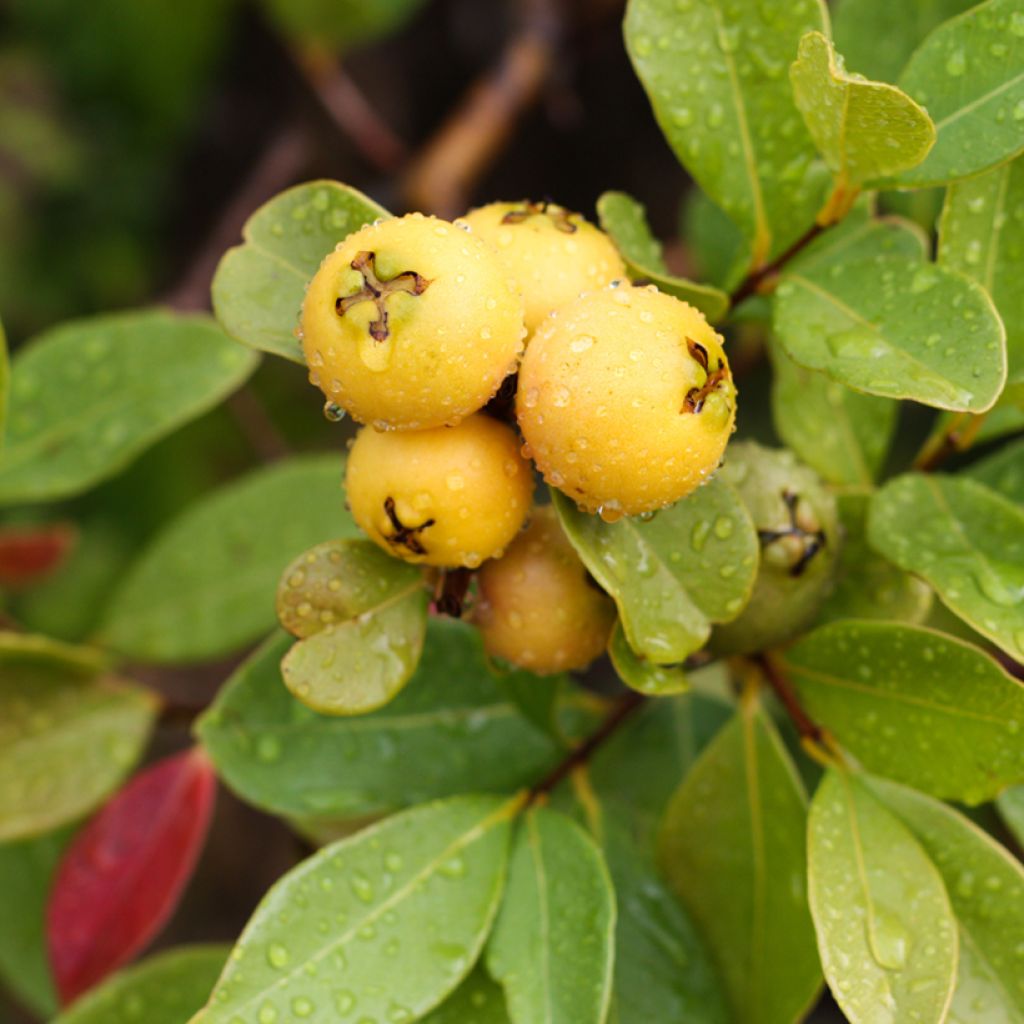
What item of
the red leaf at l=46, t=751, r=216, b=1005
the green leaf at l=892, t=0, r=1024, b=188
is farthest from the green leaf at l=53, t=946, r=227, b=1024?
the green leaf at l=892, t=0, r=1024, b=188

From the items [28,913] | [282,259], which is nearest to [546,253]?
[282,259]

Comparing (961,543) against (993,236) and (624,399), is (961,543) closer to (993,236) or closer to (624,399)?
(993,236)

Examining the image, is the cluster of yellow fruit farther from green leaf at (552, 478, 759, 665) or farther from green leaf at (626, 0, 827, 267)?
green leaf at (626, 0, 827, 267)

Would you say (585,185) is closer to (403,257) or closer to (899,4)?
(899,4)

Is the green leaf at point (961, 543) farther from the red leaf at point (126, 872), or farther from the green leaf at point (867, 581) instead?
the red leaf at point (126, 872)

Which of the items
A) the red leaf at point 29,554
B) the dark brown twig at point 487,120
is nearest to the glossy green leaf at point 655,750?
the red leaf at point 29,554

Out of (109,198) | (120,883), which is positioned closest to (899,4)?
(120,883)
